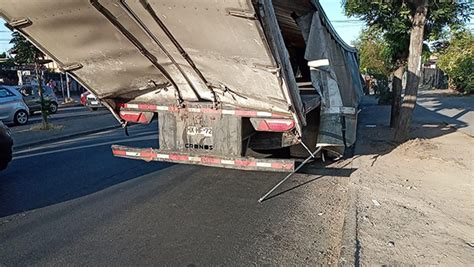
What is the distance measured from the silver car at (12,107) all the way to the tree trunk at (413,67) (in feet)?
46.6

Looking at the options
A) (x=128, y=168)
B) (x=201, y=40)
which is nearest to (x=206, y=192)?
(x=128, y=168)

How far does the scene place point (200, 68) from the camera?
4457 mm

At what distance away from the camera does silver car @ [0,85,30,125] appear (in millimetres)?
14133

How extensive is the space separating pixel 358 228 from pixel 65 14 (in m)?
4.02

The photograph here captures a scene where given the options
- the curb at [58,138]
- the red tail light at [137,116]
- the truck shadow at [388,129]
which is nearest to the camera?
the red tail light at [137,116]

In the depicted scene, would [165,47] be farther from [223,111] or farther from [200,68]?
[223,111]

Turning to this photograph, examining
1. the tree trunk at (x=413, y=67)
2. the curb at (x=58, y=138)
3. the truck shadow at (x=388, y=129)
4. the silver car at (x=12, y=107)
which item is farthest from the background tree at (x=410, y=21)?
the silver car at (x=12, y=107)

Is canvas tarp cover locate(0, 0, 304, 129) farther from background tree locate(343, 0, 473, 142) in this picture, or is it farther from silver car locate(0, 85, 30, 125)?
silver car locate(0, 85, 30, 125)

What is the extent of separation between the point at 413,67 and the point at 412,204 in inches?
189

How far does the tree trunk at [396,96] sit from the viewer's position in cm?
1048

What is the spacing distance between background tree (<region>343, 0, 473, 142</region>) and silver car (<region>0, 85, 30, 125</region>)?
1317 cm

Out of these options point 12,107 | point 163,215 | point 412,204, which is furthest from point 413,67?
point 12,107

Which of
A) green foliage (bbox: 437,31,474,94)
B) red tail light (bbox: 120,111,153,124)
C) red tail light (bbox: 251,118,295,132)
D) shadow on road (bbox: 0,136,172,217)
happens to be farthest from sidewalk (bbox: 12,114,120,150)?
green foliage (bbox: 437,31,474,94)

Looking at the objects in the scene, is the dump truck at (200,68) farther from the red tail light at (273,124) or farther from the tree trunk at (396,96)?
the tree trunk at (396,96)
